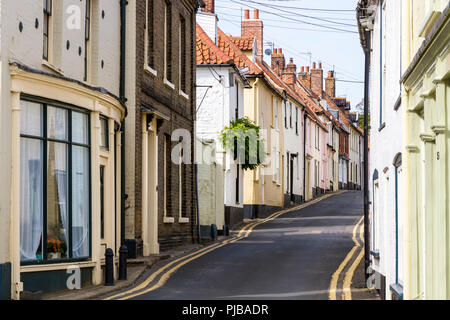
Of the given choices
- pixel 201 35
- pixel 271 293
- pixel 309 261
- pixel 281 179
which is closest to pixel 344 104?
pixel 281 179

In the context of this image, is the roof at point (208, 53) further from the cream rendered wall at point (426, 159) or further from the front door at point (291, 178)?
the cream rendered wall at point (426, 159)

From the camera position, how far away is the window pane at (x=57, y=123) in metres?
14.8

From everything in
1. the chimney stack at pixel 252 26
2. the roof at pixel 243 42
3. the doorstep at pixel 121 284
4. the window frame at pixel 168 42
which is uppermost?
the chimney stack at pixel 252 26

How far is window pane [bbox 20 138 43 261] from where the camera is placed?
45.8 feet

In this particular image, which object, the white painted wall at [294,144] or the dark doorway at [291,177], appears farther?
the dark doorway at [291,177]

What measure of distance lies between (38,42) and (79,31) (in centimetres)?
243

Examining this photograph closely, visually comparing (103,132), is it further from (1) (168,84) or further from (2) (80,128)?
(1) (168,84)

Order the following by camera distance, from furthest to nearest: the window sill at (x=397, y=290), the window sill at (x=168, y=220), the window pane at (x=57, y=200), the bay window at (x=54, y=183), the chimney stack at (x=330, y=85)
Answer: the chimney stack at (x=330, y=85)
the window sill at (x=168, y=220)
the window pane at (x=57, y=200)
the bay window at (x=54, y=183)
the window sill at (x=397, y=290)

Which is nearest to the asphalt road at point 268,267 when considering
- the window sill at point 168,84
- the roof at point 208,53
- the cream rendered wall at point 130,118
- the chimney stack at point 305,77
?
the cream rendered wall at point 130,118

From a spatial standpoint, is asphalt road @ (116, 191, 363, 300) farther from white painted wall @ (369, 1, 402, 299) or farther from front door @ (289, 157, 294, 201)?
front door @ (289, 157, 294, 201)

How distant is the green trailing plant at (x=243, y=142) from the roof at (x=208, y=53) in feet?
8.72

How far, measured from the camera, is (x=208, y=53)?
35250mm

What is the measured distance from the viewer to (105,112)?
16719mm

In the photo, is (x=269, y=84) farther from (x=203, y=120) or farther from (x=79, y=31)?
(x=79, y=31)
